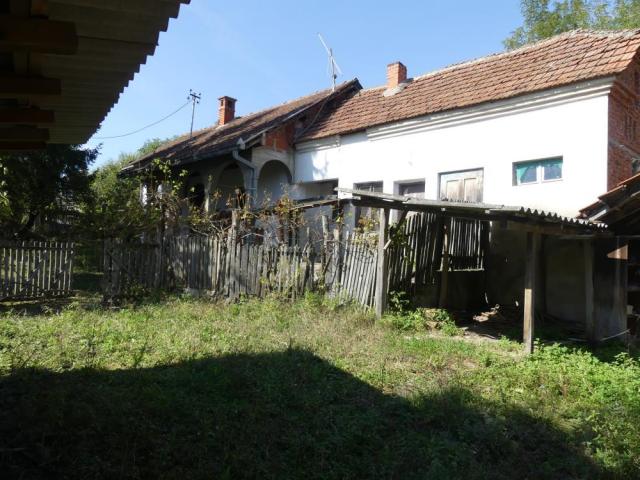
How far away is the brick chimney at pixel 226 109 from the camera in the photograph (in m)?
20.8

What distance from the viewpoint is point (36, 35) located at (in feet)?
7.57

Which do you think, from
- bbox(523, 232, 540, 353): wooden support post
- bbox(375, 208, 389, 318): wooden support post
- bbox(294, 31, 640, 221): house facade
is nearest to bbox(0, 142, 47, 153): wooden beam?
bbox(375, 208, 389, 318): wooden support post

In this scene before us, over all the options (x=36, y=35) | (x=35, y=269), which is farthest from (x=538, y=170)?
(x=35, y=269)

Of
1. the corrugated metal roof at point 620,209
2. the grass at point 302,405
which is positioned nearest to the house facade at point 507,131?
the corrugated metal roof at point 620,209

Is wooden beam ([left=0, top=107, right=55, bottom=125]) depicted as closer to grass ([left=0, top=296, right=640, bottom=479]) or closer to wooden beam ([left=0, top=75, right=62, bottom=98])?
wooden beam ([left=0, top=75, right=62, bottom=98])

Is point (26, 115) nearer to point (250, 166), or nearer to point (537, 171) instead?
point (537, 171)

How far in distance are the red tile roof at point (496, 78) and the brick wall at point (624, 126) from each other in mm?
590

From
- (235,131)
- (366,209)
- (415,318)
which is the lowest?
(415,318)

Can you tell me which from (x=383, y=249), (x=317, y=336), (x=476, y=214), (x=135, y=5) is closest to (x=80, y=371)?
(x=317, y=336)

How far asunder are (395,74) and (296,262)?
7.60 metres

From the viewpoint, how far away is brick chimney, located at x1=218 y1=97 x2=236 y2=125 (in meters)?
20.8

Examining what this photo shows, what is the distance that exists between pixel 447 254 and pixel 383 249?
203 centimetres

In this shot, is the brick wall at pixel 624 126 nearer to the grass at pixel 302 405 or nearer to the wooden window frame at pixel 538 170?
the wooden window frame at pixel 538 170

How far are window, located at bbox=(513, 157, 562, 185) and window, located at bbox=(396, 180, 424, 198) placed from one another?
94.9 inches
